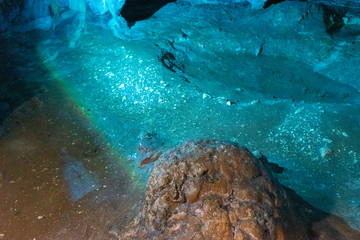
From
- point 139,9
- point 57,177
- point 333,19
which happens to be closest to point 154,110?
point 57,177

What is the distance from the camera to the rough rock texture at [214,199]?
172 cm

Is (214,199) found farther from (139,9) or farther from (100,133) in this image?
(139,9)

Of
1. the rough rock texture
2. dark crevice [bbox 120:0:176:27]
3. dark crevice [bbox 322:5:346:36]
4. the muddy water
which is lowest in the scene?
the muddy water

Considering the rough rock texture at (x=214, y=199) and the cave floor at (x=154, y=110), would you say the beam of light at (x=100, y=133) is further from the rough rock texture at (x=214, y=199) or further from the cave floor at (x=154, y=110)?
the rough rock texture at (x=214, y=199)

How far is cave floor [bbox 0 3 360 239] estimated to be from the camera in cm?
264

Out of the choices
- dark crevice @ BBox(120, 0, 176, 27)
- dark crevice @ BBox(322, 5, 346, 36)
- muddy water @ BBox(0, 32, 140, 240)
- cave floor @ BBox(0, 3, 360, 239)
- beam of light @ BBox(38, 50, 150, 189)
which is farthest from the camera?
dark crevice @ BBox(120, 0, 176, 27)

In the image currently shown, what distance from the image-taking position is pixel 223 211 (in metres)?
1.74

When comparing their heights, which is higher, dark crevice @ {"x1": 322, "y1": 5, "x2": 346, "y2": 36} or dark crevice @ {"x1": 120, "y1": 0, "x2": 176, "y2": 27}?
dark crevice @ {"x1": 322, "y1": 5, "x2": 346, "y2": 36}

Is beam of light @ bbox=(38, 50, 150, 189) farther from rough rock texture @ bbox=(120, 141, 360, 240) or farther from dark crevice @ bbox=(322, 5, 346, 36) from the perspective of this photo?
dark crevice @ bbox=(322, 5, 346, 36)

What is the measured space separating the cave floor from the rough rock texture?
59 cm

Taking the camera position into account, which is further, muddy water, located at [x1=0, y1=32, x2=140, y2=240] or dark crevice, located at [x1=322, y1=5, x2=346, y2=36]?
dark crevice, located at [x1=322, y1=5, x2=346, y2=36]

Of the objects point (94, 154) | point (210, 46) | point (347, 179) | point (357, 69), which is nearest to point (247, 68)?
point (210, 46)

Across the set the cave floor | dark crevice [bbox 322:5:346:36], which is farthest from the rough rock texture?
dark crevice [bbox 322:5:346:36]

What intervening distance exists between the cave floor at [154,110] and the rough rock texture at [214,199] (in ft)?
1.93
